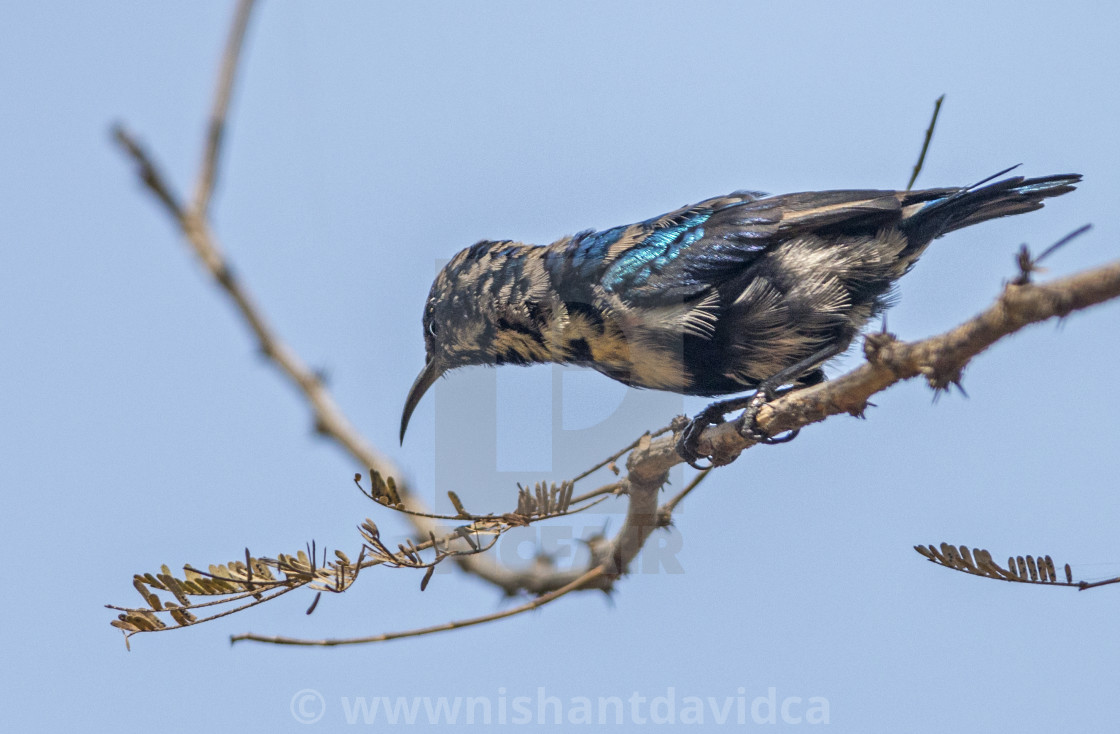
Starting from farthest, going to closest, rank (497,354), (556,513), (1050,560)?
(497,354) < (556,513) < (1050,560)

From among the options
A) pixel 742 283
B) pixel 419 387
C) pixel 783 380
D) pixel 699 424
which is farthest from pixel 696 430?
pixel 419 387

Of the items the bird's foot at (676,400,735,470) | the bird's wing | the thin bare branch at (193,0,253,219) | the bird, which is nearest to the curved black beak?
the bird

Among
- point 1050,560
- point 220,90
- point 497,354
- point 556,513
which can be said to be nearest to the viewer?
point 1050,560

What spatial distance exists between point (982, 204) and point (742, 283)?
134 centimetres

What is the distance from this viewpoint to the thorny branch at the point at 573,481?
322 cm

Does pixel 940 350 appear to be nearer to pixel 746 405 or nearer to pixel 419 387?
pixel 746 405

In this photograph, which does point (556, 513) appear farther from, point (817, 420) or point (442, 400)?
point (442, 400)

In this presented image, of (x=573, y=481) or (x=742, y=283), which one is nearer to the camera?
(x=573, y=481)

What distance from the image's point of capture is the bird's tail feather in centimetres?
534

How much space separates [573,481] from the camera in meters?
4.75

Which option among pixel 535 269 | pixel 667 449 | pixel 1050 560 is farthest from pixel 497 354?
pixel 1050 560

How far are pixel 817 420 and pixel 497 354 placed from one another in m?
2.89

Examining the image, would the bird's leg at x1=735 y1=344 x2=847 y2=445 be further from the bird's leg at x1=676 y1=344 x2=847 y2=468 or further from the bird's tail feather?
the bird's tail feather

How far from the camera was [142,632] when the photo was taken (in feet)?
13.6
